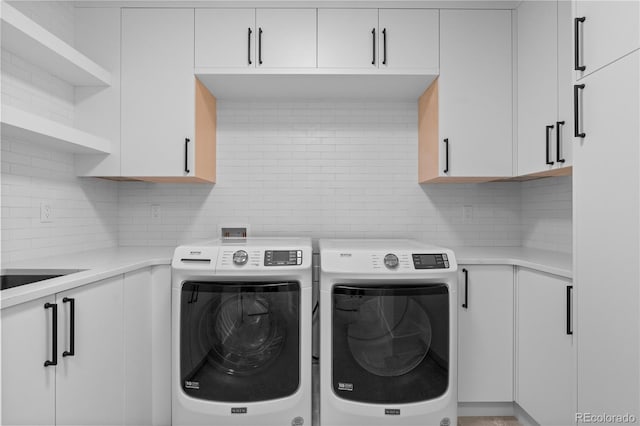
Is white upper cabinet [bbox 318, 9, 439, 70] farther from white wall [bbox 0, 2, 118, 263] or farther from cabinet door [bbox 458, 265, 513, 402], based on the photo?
white wall [bbox 0, 2, 118, 263]

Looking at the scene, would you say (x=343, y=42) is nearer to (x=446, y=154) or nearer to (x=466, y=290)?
(x=446, y=154)

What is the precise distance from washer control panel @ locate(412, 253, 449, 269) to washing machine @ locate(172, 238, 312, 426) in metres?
0.53

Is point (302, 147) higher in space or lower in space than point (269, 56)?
lower

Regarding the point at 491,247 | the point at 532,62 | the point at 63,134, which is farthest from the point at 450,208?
the point at 63,134

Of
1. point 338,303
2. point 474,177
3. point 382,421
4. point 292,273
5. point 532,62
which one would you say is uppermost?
point 532,62

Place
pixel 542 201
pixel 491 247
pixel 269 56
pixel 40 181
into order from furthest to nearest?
pixel 491 247 < pixel 542 201 < pixel 269 56 < pixel 40 181

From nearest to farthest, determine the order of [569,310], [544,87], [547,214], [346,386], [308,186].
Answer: [569,310], [346,386], [544,87], [547,214], [308,186]

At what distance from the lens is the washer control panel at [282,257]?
1845 millimetres

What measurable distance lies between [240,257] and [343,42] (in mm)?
1408

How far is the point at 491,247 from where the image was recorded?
2.64m

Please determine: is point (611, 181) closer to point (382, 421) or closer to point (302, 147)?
point (382, 421)

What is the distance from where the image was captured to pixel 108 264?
174cm

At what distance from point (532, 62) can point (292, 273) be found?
1758 mm

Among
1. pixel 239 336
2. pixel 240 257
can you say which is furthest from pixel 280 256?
pixel 239 336
